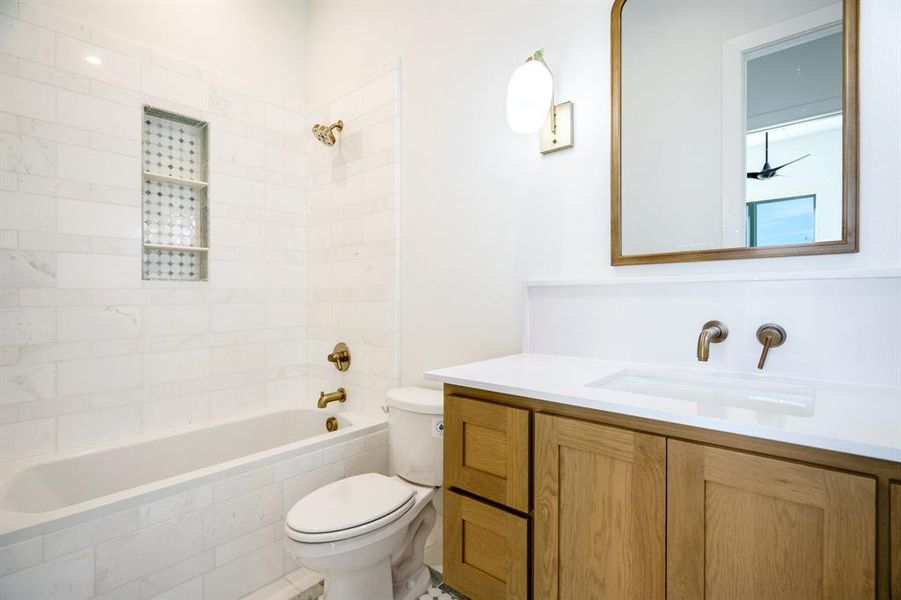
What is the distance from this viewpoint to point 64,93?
5.78 ft

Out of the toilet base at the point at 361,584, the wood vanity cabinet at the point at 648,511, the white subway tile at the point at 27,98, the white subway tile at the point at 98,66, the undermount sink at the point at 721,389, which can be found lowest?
the toilet base at the point at 361,584

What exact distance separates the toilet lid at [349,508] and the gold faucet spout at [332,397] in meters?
0.70

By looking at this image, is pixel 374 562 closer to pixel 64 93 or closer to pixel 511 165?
pixel 511 165

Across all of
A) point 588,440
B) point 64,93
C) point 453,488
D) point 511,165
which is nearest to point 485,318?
point 511,165

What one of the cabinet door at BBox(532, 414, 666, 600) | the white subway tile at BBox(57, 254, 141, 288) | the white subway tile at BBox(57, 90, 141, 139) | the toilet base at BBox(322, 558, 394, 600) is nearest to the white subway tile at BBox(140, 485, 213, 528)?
the toilet base at BBox(322, 558, 394, 600)

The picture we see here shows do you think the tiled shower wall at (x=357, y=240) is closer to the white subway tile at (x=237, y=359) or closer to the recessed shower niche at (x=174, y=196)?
the white subway tile at (x=237, y=359)

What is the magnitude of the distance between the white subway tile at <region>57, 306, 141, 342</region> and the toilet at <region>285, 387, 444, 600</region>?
1.24 metres

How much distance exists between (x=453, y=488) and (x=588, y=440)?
0.45 meters

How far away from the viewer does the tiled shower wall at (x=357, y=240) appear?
2082mm

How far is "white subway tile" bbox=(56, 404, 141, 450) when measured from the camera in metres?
1.77

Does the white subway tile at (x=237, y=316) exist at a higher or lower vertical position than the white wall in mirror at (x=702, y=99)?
lower

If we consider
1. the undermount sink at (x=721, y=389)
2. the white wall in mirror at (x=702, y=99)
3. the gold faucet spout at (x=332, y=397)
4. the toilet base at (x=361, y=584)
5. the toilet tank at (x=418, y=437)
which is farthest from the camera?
the gold faucet spout at (x=332, y=397)

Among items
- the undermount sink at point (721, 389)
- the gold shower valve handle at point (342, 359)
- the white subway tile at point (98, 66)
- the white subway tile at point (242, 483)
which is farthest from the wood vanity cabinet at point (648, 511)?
the white subway tile at point (98, 66)

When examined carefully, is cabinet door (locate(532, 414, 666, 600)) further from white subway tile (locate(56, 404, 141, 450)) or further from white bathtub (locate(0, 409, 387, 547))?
white subway tile (locate(56, 404, 141, 450))
